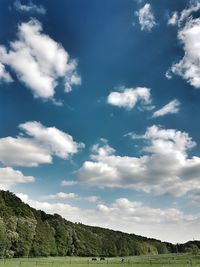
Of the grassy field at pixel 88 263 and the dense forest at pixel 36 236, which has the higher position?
the dense forest at pixel 36 236

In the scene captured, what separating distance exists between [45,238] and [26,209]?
12685 mm

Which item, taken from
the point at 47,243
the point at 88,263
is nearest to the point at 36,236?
the point at 47,243

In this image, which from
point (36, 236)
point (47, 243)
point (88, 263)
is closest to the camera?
point (88, 263)

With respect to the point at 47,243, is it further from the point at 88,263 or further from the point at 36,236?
the point at 88,263

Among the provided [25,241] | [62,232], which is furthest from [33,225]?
[62,232]

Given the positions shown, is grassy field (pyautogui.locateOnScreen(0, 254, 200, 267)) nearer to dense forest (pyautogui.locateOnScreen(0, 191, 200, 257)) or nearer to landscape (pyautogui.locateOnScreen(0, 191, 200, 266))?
landscape (pyautogui.locateOnScreen(0, 191, 200, 266))

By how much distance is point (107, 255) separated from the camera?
7520 inches

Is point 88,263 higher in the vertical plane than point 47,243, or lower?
lower

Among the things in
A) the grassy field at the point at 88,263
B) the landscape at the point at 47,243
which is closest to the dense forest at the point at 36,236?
the landscape at the point at 47,243

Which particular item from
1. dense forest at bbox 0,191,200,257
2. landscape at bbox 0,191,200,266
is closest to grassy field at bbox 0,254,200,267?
landscape at bbox 0,191,200,266

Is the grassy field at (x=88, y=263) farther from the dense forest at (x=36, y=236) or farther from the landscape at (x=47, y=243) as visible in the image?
the dense forest at (x=36, y=236)

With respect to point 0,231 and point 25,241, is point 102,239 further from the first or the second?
point 0,231

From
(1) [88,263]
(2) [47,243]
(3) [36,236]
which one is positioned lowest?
(1) [88,263]

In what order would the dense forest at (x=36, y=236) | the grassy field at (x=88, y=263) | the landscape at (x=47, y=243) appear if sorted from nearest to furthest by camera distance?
1. the grassy field at (x=88, y=263)
2. the landscape at (x=47, y=243)
3. the dense forest at (x=36, y=236)
